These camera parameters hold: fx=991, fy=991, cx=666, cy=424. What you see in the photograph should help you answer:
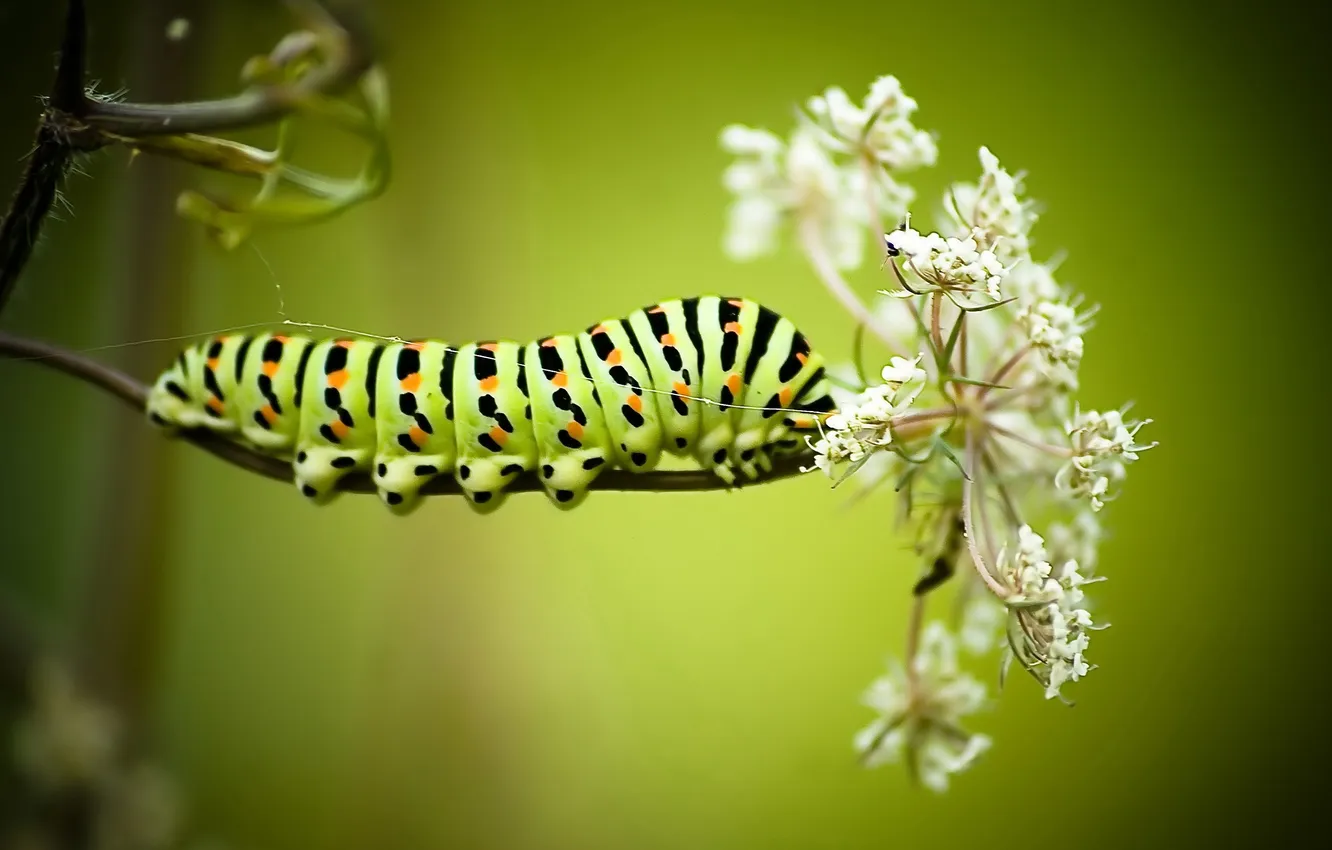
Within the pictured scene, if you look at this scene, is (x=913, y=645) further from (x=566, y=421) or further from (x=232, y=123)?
(x=232, y=123)

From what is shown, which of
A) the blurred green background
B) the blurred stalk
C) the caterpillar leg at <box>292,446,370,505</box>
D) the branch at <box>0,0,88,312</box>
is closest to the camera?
the branch at <box>0,0,88,312</box>

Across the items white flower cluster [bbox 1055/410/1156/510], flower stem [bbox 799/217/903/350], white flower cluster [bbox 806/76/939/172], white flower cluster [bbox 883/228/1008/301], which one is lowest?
white flower cluster [bbox 1055/410/1156/510]

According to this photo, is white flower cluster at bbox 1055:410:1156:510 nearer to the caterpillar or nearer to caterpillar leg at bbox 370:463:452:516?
the caterpillar

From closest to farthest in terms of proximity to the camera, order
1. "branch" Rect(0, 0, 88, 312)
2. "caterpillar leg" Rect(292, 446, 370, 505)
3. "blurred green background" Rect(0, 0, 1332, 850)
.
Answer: "branch" Rect(0, 0, 88, 312) → "caterpillar leg" Rect(292, 446, 370, 505) → "blurred green background" Rect(0, 0, 1332, 850)

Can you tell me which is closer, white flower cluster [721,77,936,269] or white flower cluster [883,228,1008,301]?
white flower cluster [883,228,1008,301]

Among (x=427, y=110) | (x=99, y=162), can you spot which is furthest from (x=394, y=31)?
(x=99, y=162)

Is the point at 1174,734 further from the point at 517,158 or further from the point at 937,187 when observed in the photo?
the point at 517,158

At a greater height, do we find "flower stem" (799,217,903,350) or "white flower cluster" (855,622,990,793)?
"flower stem" (799,217,903,350)

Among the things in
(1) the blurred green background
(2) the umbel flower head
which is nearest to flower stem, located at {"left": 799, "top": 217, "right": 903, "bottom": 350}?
(2) the umbel flower head
